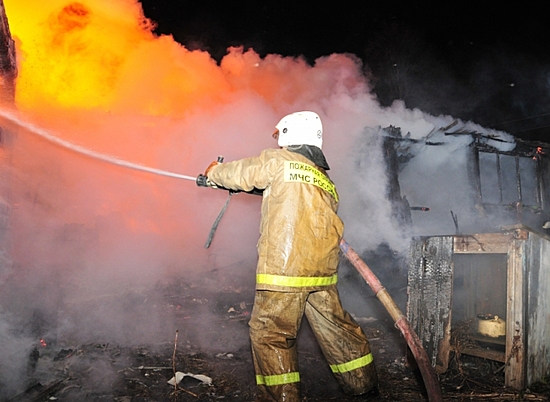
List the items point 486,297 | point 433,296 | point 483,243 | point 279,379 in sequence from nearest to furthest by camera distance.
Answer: point 279,379, point 483,243, point 433,296, point 486,297

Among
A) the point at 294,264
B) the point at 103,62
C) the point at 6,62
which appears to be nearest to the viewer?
the point at 294,264

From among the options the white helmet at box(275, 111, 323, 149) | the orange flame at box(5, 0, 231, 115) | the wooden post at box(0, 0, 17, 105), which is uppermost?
the orange flame at box(5, 0, 231, 115)

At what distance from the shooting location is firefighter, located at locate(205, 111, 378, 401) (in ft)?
8.96

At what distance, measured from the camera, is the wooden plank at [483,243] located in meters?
3.56

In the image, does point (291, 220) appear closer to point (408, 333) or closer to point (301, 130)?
point (301, 130)

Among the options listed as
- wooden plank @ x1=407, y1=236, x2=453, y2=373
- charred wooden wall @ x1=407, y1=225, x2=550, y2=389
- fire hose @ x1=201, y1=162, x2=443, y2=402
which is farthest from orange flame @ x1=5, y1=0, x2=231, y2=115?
charred wooden wall @ x1=407, y1=225, x2=550, y2=389

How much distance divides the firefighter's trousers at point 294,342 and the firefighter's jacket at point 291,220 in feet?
0.39

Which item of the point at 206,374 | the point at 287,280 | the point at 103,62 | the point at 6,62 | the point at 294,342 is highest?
the point at 103,62

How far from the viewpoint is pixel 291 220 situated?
9.20 feet

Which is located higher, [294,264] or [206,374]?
[294,264]

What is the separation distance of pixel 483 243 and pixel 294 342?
206cm

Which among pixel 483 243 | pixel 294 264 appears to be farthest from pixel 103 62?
pixel 483 243

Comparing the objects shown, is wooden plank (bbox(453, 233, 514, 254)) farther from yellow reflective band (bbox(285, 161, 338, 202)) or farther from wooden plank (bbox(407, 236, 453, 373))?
yellow reflective band (bbox(285, 161, 338, 202))

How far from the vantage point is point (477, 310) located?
423 centimetres
